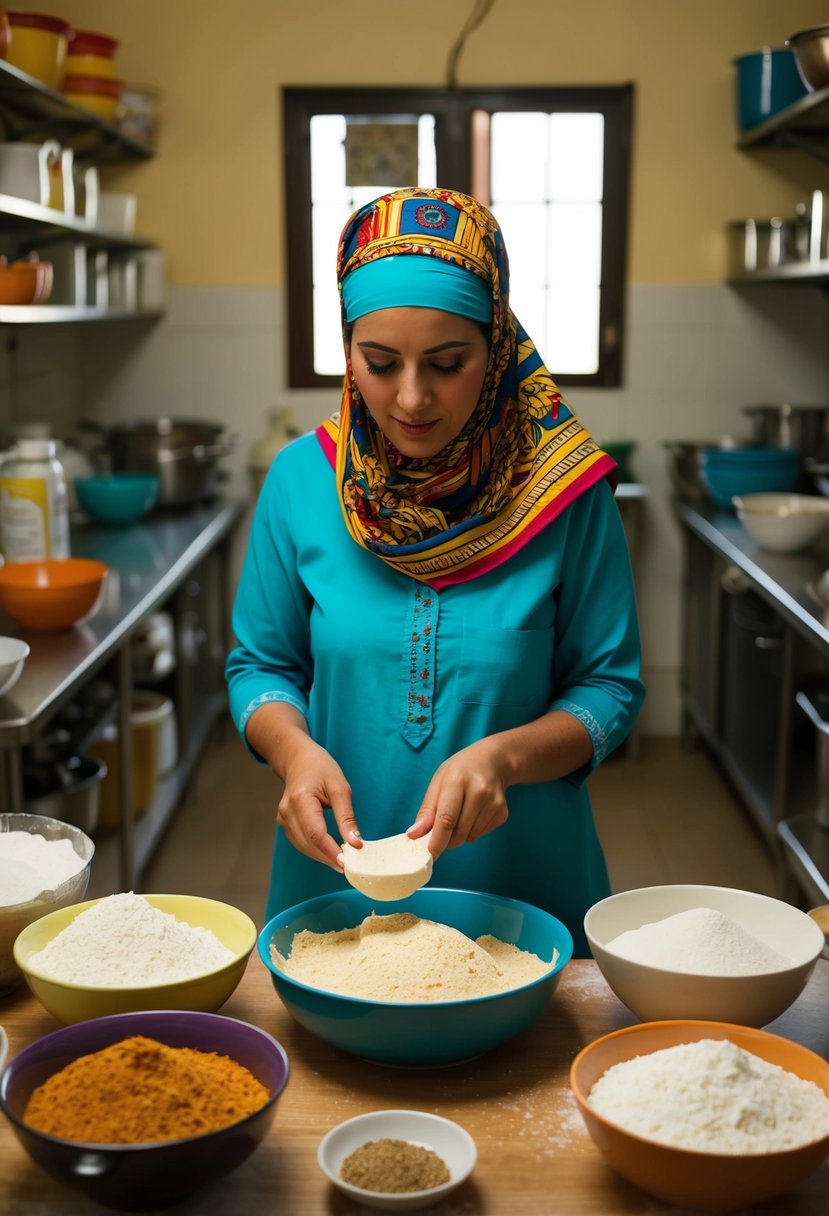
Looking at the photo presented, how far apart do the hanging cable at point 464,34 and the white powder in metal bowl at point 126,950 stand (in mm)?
3882

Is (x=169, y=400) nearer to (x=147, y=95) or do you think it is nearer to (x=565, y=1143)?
(x=147, y=95)

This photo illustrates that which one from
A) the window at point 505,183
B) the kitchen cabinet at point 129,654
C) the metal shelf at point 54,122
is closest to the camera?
the kitchen cabinet at point 129,654

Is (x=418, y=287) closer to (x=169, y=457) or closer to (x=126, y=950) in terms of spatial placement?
(x=126, y=950)

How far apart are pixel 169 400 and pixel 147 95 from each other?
1059 millimetres

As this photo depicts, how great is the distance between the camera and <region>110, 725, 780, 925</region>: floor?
351 cm

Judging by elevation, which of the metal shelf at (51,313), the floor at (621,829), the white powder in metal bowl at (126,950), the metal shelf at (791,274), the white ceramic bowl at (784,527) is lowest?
the floor at (621,829)

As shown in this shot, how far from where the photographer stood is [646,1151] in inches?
33.9

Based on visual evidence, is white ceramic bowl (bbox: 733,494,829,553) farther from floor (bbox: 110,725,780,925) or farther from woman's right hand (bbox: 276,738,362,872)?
woman's right hand (bbox: 276,738,362,872)

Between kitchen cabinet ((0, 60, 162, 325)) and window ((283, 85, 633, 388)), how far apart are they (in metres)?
0.56

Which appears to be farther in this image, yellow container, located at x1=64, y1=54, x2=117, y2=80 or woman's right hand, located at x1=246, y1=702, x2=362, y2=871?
yellow container, located at x1=64, y1=54, x2=117, y2=80

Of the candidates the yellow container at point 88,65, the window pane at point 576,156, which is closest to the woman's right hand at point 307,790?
the yellow container at point 88,65

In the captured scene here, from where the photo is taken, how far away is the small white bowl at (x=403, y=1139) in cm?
87

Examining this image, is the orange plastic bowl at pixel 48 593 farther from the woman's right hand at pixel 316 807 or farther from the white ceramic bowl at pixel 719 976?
the white ceramic bowl at pixel 719 976

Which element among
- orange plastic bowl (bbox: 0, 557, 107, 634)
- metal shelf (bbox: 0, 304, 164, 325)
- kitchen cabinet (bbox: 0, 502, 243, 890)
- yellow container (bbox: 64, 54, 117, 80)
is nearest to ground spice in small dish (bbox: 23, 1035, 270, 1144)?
kitchen cabinet (bbox: 0, 502, 243, 890)
